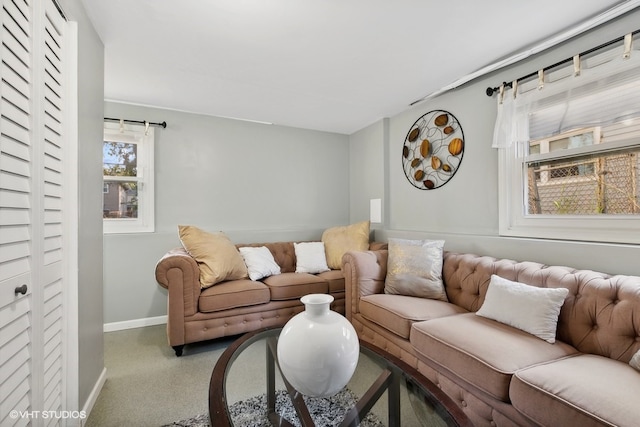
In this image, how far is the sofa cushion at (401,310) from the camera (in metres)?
1.84

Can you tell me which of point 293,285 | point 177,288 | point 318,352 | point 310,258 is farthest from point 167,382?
point 310,258

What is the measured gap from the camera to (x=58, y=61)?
133 cm

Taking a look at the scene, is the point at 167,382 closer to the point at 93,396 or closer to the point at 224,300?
the point at 93,396

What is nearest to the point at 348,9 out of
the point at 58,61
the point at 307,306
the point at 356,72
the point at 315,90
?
the point at 356,72

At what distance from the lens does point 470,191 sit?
254 cm

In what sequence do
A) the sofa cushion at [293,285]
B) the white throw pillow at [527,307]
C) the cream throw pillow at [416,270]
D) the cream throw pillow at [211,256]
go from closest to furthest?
1. the white throw pillow at [527,307]
2. the cream throw pillow at [416,270]
3. the cream throw pillow at [211,256]
4. the sofa cushion at [293,285]

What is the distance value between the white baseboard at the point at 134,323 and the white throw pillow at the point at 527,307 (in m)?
2.95

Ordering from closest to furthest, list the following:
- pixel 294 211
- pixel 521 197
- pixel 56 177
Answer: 1. pixel 56 177
2. pixel 521 197
3. pixel 294 211

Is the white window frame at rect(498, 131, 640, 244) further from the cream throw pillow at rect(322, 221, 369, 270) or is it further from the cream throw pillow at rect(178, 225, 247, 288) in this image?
the cream throw pillow at rect(178, 225, 247, 288)

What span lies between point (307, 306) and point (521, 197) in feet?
6.41

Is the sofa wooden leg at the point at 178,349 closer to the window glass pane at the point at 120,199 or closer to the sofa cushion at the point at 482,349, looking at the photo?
the window glass pane at the point at 120,199

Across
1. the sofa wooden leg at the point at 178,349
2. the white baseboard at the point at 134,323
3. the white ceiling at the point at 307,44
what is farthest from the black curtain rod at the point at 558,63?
the white baseboard at the point at 134,323

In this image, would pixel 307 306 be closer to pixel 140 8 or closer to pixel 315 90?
pixel 140 8

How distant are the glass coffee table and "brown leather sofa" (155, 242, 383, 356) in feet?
2.97
